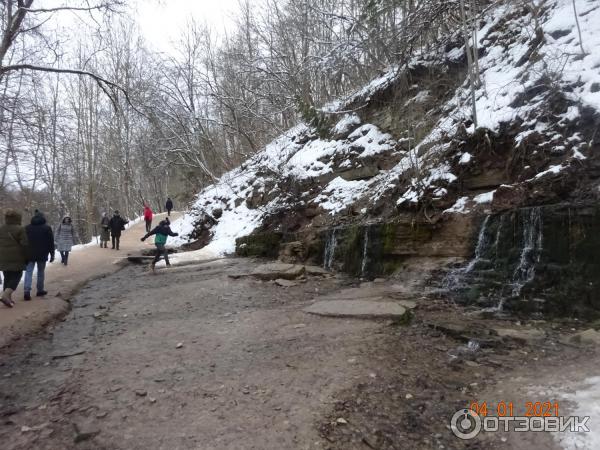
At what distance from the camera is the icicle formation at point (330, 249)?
397 inches

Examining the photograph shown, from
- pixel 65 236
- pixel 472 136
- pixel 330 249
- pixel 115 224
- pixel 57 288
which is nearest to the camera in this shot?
pixel 472 136

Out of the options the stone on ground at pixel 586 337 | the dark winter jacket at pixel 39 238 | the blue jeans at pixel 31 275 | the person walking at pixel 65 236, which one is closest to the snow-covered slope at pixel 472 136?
the stone on ground at pixel 586 337

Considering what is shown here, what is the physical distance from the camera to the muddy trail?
306 cm

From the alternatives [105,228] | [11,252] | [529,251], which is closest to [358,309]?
[529,251]

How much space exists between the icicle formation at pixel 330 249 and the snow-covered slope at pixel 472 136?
797 millimetres

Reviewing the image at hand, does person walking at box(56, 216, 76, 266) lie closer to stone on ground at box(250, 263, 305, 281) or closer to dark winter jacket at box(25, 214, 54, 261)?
dark winter jacket at box(25, 214, 54, 261)

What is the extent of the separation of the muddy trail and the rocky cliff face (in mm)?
1096

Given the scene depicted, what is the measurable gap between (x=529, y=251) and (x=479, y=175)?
86.9 inches

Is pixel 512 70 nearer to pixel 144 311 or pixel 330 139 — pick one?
pixel 330 139

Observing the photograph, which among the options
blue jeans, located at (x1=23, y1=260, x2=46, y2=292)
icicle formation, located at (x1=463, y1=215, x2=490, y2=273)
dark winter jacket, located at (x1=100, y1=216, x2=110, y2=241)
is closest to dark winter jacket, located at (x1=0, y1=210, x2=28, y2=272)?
blue jeans, located at (x1=23, y1=260, x2=46, y2=292)

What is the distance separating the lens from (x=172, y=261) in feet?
41.2

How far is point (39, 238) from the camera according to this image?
7.02 meters

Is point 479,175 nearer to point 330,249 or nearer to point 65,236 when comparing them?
point 330,249

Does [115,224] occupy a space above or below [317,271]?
above
